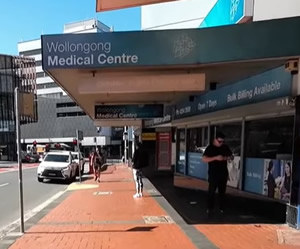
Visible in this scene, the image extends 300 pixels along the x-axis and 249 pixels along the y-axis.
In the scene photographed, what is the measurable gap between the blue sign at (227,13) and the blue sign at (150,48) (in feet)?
5.24

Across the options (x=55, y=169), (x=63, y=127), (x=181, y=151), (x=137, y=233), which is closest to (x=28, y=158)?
(x=63, y=127)

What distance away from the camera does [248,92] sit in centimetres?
901

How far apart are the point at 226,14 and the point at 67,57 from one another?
4.46 m

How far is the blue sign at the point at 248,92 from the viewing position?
750cm

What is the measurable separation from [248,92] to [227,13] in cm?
227

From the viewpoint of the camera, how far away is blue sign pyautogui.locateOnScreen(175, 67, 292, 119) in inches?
295

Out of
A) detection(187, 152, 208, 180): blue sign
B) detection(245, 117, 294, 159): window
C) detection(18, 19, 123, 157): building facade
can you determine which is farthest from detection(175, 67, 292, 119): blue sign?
detection(18, 19, 123, 157): building facade

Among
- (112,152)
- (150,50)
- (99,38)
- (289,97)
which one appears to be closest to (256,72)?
(289,97)

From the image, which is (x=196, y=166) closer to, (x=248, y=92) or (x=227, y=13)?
(x=248, y=92)

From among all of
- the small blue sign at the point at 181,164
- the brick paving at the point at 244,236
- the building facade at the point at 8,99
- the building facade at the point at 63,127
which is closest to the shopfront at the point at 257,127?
the brick paving at the point at 244,236

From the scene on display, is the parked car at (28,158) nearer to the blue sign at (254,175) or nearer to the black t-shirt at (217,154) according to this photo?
the blue sign at (254,175)

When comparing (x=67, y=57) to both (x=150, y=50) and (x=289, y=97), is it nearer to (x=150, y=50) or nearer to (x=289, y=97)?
(x=150, y=50)

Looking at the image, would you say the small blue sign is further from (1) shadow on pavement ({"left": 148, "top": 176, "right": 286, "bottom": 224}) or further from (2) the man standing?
(2) the man standing

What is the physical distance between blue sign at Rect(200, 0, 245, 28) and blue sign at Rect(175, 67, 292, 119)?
4.70 feet
